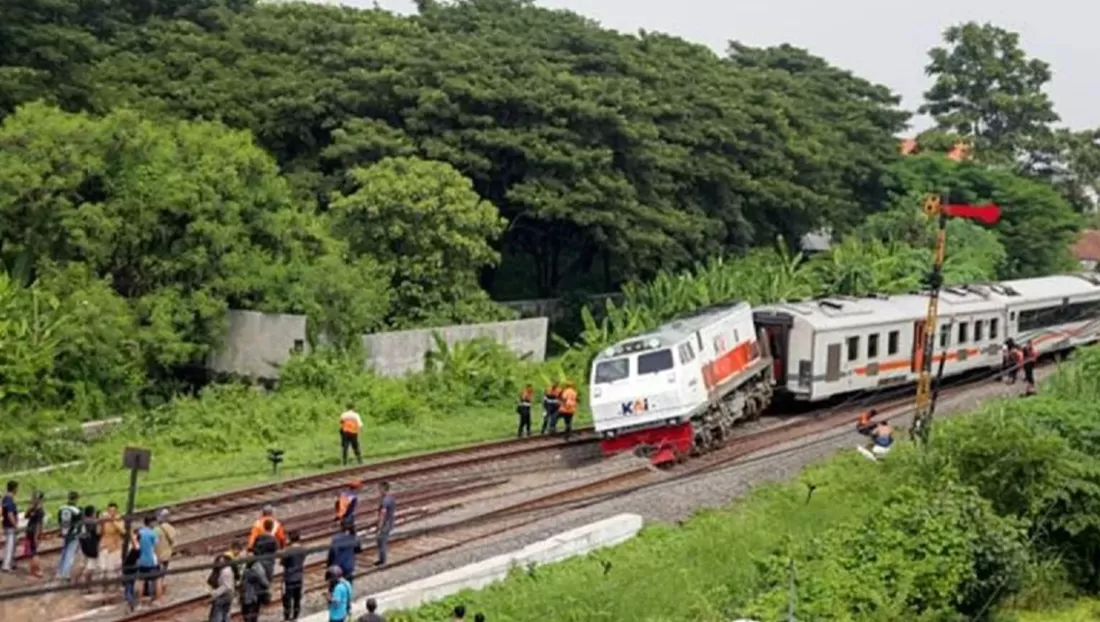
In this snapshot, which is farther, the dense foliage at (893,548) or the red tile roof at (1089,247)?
the red tile roof at (1089,247)

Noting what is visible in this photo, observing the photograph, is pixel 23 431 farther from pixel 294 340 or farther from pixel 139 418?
pixel 294 340

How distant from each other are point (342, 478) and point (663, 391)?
6070mm

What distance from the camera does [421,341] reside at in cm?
3456

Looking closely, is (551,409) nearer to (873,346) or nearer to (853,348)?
(853,348)

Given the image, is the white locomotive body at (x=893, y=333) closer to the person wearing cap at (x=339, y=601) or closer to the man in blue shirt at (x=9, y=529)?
the person wearing cap at (x=339, y=601)

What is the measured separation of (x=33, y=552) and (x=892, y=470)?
12.9 meters

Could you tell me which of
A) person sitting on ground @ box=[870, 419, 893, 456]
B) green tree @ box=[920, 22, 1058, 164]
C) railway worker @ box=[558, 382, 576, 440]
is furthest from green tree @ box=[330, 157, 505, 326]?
green tree @ box=[920, 22, 1058, 164]

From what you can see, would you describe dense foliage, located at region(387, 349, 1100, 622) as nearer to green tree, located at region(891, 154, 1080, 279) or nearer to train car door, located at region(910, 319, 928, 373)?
train car door, located at region(910, 319, 928, 373)

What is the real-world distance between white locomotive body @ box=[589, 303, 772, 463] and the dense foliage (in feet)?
11.3

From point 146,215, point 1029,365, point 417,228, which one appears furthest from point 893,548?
point 417,228

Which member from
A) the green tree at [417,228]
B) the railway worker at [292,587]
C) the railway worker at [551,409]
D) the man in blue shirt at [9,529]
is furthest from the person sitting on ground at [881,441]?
the man in blue shirt at [9,529]

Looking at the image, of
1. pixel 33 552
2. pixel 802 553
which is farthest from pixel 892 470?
pixel 33 552

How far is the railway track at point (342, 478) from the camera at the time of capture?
69.9 feet

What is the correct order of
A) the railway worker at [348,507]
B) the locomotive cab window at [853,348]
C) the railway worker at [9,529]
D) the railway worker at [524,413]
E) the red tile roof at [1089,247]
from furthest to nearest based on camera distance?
Answer: the red tile roof at [1089,247] → the locomotive cab window at [853,348] → the railway worker at [524,413] → the railway worker at [9,529] → the railway worker at [348,507]
